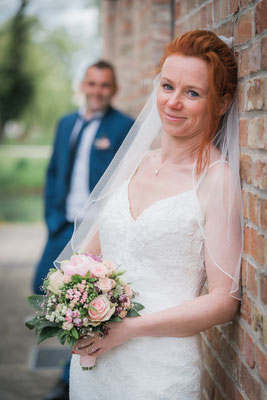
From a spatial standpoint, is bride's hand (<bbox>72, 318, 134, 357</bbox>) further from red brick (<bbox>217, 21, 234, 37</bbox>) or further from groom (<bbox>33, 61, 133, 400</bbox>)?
groom (<bbox>33, 61, 133, 400</bbox>)

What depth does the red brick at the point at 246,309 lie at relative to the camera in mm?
1953

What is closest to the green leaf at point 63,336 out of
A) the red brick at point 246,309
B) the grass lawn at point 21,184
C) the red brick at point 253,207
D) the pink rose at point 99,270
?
the pink rose at point 99,270

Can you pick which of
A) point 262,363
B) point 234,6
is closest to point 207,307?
point 262,363

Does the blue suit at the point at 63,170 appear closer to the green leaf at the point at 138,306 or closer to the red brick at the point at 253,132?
the green leaf at the point at 138,306

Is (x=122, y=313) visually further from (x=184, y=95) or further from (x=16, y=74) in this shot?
(x=16, y=74)

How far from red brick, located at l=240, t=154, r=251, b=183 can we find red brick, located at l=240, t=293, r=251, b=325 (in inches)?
17.2

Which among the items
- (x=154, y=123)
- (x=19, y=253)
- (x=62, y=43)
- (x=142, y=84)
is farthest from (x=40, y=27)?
(x=154, y=123)

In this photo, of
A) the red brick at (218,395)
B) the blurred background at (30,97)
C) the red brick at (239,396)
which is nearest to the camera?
the red brick at (239,396)

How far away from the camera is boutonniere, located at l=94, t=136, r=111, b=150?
438 centimetres

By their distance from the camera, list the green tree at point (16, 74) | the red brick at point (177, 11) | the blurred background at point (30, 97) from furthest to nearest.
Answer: the green tree at point (16, 74), the blurred background at point (30, 97), the red brick at point (177, 11)

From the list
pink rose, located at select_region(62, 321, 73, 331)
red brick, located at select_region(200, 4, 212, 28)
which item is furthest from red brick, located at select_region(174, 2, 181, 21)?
pink rose, located at select_region(62, 321, 73, 331)

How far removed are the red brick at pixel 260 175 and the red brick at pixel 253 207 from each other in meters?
0.05

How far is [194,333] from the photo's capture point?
202cm

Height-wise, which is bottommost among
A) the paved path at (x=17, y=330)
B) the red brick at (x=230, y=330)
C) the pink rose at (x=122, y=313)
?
the paved path at (x=17, y=330)
